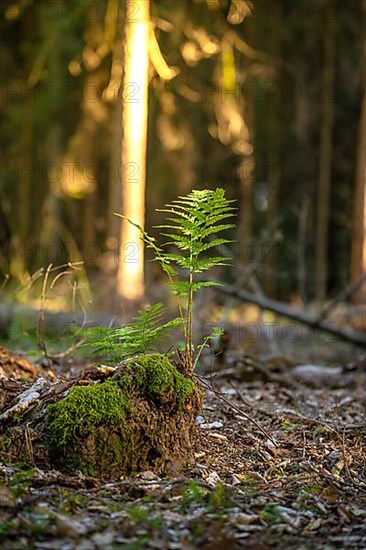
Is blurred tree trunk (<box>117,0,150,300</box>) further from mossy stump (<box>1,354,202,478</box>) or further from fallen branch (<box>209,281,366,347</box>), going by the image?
mossy stump (<box>1,354,202,478</box>)

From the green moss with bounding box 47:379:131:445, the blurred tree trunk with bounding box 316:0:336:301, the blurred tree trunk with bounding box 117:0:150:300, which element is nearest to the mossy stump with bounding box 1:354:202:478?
the green moss with bounding box 47:379:131:445

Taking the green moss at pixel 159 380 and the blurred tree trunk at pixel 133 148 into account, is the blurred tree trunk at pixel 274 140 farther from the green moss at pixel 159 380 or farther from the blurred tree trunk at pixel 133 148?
the green moss at pixel 159 380

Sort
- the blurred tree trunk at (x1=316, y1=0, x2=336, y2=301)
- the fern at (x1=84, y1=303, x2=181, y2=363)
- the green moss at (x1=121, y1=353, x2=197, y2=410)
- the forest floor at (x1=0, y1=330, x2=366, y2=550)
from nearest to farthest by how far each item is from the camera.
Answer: the forest floor at (x1=0, y1=330, x2=366, y2=550), the green moss at (x1=121, y1=353, x2=197, y2=410), the fern at (x1=84, y1=303, x2=181, y2=363), the blurred tree trunk at (x1=316, y1=0, x2=336, y2=301)

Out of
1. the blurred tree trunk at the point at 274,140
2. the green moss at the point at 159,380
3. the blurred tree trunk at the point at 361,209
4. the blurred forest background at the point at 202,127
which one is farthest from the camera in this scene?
the blurred tree trunk at the point at 274,140

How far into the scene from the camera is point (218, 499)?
329 cm

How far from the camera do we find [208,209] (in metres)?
4.06

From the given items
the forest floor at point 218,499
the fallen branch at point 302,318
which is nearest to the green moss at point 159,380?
the forest floor at point 218,499

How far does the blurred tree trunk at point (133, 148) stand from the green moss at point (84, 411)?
23.8ft

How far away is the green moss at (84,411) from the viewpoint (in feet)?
11.7

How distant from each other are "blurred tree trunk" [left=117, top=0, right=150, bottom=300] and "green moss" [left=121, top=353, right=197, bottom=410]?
708 centimetres

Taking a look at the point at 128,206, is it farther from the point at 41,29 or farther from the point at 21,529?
the point at 21,529

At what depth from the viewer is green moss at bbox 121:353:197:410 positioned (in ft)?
12.5

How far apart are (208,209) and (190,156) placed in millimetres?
16891

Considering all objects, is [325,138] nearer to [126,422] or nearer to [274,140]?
[274,140]
